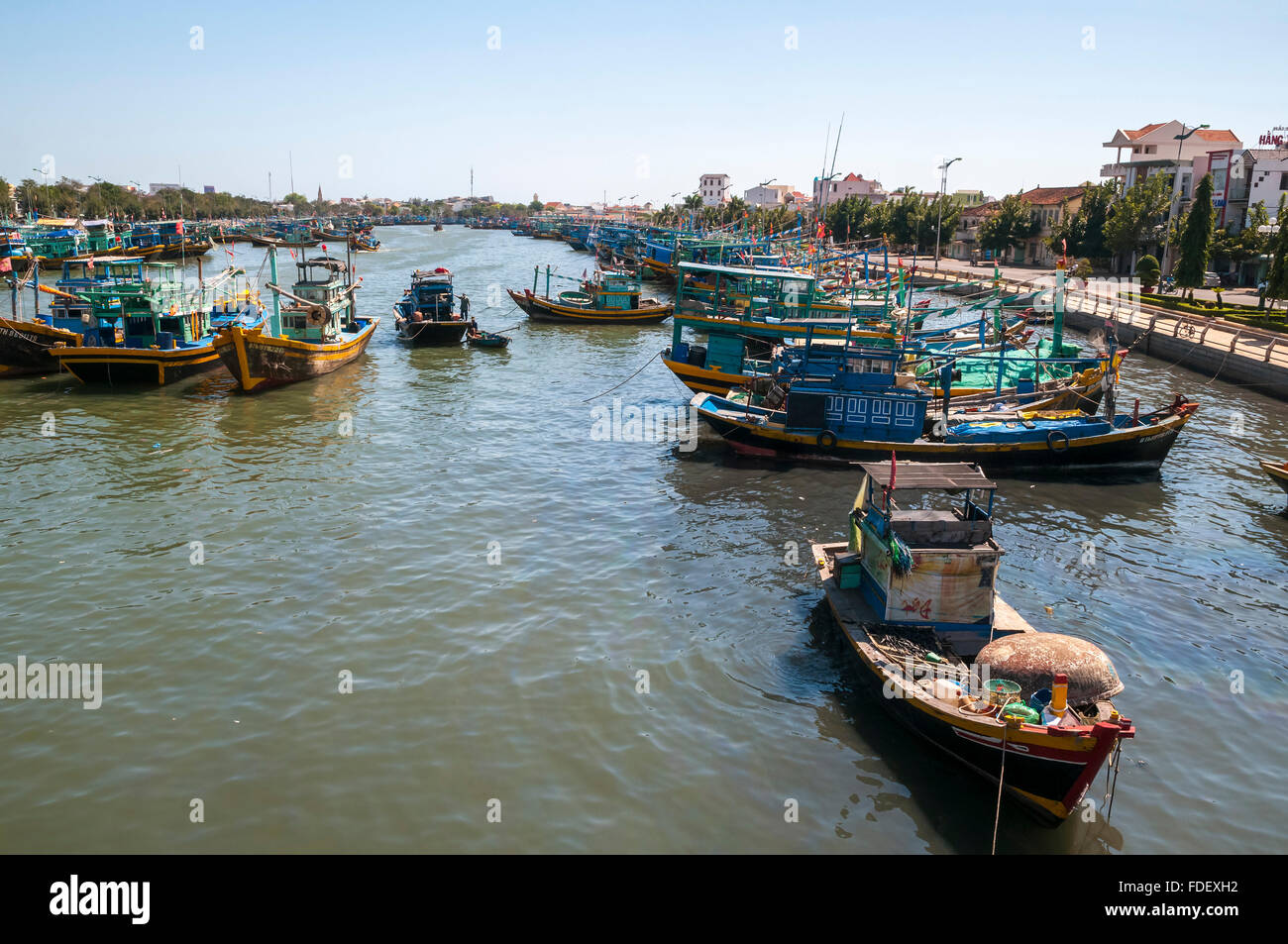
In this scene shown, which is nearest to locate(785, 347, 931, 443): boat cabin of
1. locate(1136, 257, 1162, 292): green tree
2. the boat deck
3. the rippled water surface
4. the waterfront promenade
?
the rippled water surface

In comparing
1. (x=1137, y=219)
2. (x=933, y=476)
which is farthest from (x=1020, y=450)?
(x=1137, y=219)

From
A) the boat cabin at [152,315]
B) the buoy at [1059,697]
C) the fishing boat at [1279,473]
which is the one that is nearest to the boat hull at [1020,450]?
the fishing boat at [1279,473]

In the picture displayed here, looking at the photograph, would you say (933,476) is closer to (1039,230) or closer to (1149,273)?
(1149,273)

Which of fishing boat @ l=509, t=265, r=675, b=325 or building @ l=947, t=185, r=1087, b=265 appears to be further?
building @ l=947, t=185, r=1087, b=265

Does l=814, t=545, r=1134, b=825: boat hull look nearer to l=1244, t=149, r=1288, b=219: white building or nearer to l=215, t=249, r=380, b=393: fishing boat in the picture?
l=215, t=249, r=380, b=393: fishing boat

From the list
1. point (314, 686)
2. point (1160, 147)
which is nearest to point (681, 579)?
point (314, 686)

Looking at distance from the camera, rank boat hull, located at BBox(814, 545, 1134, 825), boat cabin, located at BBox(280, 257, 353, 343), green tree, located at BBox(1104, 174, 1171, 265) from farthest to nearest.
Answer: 1. green tree, located at BBox(1104, 174, 1171, 265)
2. boat cabin, located at BBox(280, 257, 353, 343)
3. boat hull, located at BBox(814, 545, 1134, 825)

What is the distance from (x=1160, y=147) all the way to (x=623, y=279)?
66.3 meters

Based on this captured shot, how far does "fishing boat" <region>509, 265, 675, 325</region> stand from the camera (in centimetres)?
5628

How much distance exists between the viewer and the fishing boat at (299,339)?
1362 inches

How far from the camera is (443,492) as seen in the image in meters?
23.6

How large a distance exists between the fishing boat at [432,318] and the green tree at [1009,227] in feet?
202

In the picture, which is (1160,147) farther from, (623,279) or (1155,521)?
(1155,521)

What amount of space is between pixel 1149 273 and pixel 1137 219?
10.3m
